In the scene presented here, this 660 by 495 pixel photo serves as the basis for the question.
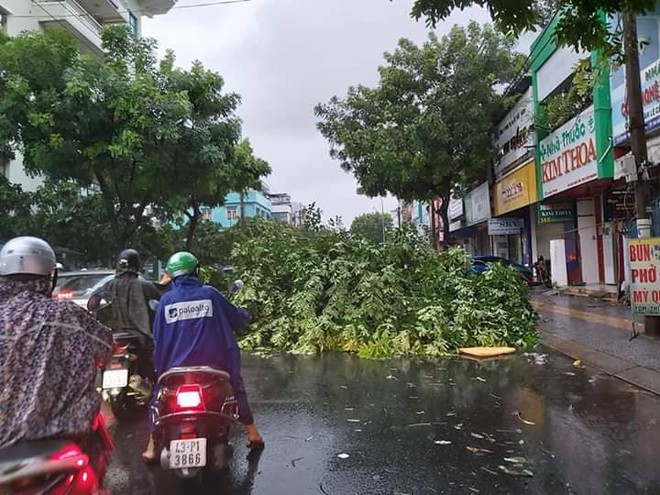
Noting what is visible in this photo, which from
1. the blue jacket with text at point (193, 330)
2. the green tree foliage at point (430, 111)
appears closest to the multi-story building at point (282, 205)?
the green tree foliage at point (430, 111)

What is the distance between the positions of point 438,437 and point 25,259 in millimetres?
3939

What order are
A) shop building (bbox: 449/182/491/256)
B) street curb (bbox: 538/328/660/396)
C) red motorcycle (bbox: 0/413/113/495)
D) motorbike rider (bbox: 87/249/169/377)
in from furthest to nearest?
shop building (bbox: 449/182/491/256), street curb (bbox: 538/328/660/396), motorbike rider (bbox: 87/249/169/377), red motorcycle (bbox: 0/413/113/495)

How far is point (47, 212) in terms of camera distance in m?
25.8

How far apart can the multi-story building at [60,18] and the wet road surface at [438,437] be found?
64.7 feet

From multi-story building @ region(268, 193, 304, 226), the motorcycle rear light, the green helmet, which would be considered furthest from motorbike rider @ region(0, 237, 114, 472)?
multi-story building @ region(268, 193, 304, 226)

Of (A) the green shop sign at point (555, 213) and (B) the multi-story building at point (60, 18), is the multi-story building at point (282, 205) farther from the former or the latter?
(A) the green shop sign at point (555, 213)

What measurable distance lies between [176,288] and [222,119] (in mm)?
14509

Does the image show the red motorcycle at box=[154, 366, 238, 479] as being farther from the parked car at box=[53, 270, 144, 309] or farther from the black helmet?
the parked car at box=[53, 270, 144, 309]

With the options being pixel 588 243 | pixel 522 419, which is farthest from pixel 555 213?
pixel 522 419

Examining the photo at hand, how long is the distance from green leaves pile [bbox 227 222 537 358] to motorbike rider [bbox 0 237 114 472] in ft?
24.3

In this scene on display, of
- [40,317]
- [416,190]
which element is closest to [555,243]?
[416,190]

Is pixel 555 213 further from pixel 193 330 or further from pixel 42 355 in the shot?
pixel 42 355

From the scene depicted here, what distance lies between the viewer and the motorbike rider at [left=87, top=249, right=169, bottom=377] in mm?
6195

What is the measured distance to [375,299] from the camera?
10633 mm
